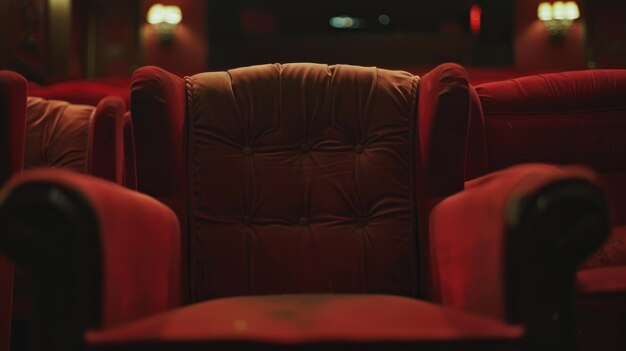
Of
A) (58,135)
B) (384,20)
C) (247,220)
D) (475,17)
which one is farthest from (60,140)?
(475,17)

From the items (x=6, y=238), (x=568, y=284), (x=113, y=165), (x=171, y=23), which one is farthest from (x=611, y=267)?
(x=171, y=23)

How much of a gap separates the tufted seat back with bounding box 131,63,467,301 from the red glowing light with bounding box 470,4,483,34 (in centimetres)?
692

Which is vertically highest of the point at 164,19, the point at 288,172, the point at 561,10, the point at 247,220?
the point at 561,10

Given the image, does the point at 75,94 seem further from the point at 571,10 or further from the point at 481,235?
the point at 571,10

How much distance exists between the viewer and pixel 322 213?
176cm

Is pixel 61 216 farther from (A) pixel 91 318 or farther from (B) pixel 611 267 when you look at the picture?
(B) pixel 611 267

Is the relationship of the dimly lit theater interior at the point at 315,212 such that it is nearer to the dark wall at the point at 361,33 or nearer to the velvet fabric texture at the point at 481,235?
the velvet fabric texture at the point at 481,235

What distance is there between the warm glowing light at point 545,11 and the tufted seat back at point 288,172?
6191 millimetres

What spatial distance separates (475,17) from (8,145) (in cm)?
728

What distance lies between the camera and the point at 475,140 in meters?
2.24

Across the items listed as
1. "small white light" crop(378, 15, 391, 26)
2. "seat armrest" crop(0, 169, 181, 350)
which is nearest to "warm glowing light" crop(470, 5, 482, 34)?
"small white light" crop(378, 15, 391, 26)

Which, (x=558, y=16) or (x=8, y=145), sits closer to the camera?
(x=8, y=145)

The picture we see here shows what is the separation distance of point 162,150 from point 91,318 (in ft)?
1.93

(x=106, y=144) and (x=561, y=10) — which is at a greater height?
(x=561, y=10)
